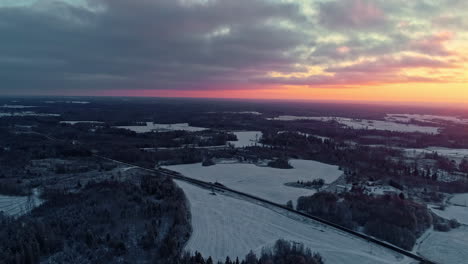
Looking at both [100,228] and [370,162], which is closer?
[100,228]

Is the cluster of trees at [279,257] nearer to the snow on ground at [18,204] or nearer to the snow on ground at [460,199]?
the snow on ground at [18,204]

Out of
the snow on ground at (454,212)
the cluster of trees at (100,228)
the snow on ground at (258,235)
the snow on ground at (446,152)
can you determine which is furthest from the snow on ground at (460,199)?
the cluster of trees at (100,228)

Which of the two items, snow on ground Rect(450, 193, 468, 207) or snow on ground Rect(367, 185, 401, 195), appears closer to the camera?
snow on ground Rect(450, 193, 468, 207)

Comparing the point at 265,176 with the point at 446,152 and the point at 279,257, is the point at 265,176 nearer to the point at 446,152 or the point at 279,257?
the point at 279,257

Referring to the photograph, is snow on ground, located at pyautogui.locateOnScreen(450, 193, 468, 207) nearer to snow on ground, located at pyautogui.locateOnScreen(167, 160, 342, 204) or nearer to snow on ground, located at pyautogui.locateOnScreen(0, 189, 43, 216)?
snow on ground, located at pyautogui.locateOnScreen(167, 160, 342, 204)

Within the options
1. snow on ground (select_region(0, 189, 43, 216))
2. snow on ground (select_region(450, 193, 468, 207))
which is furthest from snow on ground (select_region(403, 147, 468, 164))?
snow on ground (select_region(0, 189, 43, 216))

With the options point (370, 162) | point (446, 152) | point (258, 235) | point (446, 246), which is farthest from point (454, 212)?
point (446, 152)
